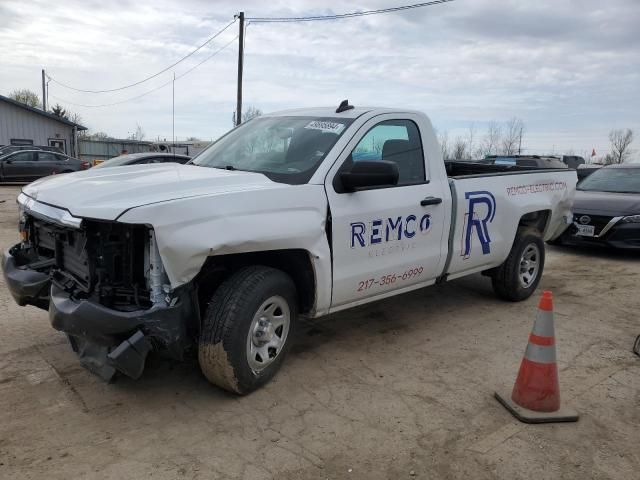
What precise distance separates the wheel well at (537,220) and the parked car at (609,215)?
3.26 meters

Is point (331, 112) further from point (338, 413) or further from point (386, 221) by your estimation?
point (338, 413)

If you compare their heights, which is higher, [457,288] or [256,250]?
[256,250]

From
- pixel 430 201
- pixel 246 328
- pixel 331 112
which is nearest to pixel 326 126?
pixel 331 112

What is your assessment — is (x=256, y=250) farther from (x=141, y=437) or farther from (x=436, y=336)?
(x=436, y=336)

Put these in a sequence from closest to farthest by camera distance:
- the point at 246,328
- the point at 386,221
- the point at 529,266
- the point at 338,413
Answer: the point at 246,328 → the point at 338,413 → the point at 386,221 → the point at 529,266

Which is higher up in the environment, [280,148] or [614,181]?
[280,148]

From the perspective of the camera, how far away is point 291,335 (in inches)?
151

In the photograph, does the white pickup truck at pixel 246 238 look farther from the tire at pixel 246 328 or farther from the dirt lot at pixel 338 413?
the dirt lot at pixel 338 413

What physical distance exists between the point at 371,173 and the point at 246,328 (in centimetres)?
133

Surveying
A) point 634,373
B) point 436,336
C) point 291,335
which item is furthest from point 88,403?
point 634,373

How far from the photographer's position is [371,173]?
3.69m

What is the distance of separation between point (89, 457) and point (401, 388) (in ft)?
6.75

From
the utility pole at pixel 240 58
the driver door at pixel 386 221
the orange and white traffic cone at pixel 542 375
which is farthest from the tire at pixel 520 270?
the utility pole at pixel 240 58

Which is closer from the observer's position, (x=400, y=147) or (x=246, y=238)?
(x=246, y=238)
